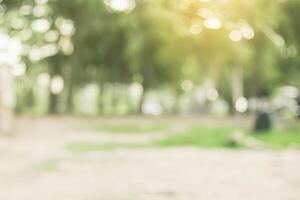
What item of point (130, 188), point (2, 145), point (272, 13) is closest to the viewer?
point (130, 188)

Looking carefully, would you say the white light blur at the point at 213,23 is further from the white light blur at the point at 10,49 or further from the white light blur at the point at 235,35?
the white light blur at the point at 10,49

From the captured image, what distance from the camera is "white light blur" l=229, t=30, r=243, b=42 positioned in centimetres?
3556

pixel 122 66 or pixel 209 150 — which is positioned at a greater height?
pixel 122 66

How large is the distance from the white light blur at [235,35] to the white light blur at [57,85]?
11220 millimetres

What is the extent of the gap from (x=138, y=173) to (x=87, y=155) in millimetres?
4079

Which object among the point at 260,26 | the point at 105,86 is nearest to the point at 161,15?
the point at 260,26

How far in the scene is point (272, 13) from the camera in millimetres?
34344

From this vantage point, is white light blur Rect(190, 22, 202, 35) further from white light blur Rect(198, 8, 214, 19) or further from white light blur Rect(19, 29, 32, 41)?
white light blur Rect(19, 29, 32, 41)

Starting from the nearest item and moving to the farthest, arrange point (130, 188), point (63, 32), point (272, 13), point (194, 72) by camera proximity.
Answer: point (130, 188) < point (272, 13) < point (63, 32) < point (194, 72)

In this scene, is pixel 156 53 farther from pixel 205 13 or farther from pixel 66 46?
pixel 66 46

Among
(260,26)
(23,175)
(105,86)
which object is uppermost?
(260,26)

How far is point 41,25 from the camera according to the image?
126 feet

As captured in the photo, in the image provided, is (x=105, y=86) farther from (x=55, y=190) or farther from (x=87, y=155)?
(x=55, y=190)

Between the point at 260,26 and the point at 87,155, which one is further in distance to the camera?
the point at 260,26
